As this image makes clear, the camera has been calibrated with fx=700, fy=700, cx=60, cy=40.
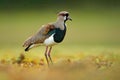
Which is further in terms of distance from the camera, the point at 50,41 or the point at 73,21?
the point at 73,21

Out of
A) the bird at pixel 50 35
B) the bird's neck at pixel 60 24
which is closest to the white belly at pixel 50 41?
the bird at pixel 50 35

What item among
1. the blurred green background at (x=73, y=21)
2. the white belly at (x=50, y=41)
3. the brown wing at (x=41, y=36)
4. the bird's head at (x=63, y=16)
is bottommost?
the white belly at (x=50, y=41)

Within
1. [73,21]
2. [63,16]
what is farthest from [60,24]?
[73,21]

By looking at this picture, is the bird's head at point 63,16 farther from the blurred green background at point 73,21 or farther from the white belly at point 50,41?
the blurred green background at point 73,21

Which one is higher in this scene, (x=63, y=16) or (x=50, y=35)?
(x=63, y=16)

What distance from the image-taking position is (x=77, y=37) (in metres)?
9.56

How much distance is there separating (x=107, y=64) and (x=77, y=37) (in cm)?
294

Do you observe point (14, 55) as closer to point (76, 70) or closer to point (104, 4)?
point (76, 70)

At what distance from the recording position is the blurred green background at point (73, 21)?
9250mm

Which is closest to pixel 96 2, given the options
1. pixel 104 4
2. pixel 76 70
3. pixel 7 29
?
pixel 104 4

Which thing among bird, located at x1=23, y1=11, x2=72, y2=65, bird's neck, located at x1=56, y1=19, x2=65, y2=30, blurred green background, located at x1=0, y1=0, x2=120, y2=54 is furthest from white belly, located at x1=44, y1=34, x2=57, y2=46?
blurred green background, located at x1=0, y1=0, x2=120, y2=54

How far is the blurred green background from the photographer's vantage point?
9250mm

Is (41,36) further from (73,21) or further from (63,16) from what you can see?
(73,21)

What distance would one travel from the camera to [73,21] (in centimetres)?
1098
